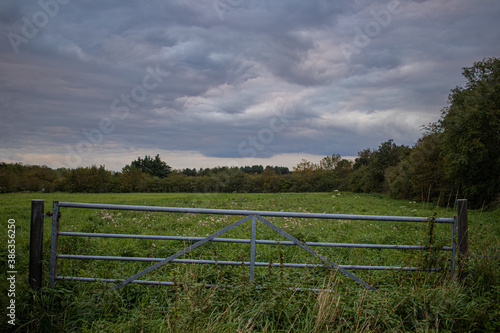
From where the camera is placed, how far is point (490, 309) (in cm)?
388

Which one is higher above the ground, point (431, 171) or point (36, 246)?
point (431, 171)

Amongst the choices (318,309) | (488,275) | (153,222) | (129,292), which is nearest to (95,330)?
(129,292)

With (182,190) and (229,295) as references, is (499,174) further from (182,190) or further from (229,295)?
(182,190)

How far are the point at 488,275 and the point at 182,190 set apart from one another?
4104 cm

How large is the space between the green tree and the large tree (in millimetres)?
43814

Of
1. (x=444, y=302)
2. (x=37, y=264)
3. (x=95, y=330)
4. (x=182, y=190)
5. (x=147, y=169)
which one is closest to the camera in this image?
(x=95, y=330)

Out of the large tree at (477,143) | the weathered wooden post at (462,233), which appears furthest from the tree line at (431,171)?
the weathered wooden post at (462,233)

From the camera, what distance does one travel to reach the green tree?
2169 inches

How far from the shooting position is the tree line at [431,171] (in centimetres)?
2208

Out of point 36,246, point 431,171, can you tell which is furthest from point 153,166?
point 36,246

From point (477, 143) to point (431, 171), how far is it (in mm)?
7678

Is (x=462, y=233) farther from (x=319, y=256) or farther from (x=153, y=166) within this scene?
(x=153, y=166)

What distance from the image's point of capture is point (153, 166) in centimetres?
5581

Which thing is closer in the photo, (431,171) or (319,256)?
(319,256)
